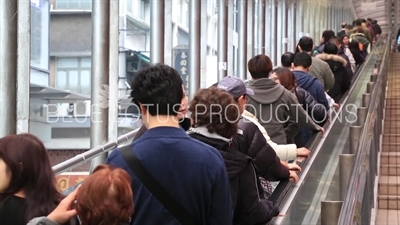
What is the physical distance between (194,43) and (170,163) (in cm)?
1124

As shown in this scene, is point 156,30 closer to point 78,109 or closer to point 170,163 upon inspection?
point 78,109

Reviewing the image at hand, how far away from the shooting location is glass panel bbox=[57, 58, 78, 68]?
941cm

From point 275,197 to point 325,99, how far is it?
3.51 metres

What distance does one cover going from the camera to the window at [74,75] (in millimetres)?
9477

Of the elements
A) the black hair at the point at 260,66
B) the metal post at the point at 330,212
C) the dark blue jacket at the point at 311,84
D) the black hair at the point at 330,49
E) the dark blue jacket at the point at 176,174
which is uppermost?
→ the black hair at the point at 330,49

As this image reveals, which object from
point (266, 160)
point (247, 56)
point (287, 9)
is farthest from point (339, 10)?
point (266, 160)

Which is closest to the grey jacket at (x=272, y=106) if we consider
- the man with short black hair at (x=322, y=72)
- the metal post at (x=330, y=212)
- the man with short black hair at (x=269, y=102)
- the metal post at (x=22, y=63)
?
the man with short black hair at (x=269, y=102)

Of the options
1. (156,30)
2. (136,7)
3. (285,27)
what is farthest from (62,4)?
(285,27)

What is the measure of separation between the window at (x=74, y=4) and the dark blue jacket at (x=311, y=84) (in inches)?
125

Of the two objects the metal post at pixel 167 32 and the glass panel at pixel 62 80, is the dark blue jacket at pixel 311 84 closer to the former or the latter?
the glass panel at pixel 62 80

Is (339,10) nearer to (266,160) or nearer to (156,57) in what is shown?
(156,57)

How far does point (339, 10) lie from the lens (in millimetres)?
42125

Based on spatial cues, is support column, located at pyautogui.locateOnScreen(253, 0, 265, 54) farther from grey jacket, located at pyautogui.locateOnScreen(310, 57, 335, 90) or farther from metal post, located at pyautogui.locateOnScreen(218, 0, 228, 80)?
grey jacket, located at pyautogui.locateOnScreen(310, 57, 335, 90)

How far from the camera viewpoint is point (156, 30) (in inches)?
465
